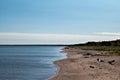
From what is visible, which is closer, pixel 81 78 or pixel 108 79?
pixel 108 79

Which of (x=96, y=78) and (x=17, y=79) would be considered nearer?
Answer: (x=96, y=78)

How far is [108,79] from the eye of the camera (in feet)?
81.4

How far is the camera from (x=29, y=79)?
28.3 metres

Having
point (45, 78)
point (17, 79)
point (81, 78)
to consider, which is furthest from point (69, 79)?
point (17, 79)

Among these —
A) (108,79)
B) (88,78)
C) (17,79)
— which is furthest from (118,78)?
(17,79)

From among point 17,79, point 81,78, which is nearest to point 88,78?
→ point 81,78

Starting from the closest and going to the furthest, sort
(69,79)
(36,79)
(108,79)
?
(108,79), (69,79), (36,79)

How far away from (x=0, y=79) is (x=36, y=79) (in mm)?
4002

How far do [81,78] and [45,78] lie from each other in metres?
4.18

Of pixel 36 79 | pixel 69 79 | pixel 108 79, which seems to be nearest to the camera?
pixel 108 79

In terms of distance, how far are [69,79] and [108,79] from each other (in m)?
4.07

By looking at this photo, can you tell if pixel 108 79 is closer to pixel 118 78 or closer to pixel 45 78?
pixel 118 78

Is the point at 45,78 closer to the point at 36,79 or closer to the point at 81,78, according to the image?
the point at 36,79

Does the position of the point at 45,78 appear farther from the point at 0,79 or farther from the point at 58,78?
the point at 0,79
